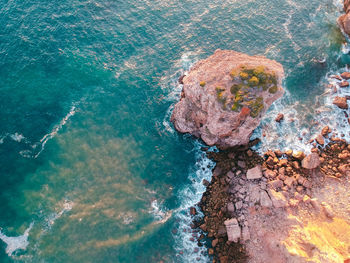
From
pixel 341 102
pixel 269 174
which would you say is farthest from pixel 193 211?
pixel 341 102

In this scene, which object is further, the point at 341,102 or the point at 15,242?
the point at 341,102

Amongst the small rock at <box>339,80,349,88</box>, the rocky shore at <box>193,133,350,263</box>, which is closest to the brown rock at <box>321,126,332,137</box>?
the rocky shore at <box>193,133,350,263</box>

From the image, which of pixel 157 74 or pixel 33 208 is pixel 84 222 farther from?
pixel 157 74

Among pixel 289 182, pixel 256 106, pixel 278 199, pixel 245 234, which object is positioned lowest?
pixel 245 234

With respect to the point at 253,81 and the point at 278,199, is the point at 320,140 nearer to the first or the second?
the point at 278,199

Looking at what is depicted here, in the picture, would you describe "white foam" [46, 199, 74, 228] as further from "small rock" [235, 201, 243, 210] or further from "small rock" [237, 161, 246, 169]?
"small rock" [237, 161, 246, 169]

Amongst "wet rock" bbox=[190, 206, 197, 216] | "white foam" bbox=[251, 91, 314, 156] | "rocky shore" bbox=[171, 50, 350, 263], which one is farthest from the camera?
"white foam" bbox=[251, 91, 314, 156]

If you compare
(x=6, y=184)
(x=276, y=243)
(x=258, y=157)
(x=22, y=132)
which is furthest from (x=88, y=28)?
(x=276, y=243)
